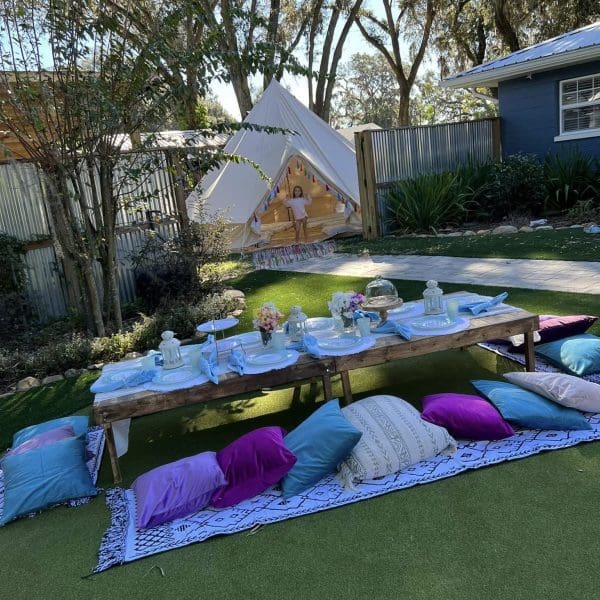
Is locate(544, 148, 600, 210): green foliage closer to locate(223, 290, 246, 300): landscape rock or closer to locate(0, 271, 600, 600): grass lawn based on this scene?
locate(223, 290, 246, 300): landscape rock

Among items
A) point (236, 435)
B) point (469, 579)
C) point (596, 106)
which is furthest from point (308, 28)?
point (469, 579)

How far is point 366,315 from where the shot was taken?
390 cm

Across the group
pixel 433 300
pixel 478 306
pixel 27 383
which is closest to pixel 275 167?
pixel 27 383

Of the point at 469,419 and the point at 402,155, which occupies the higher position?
the point at 402,155

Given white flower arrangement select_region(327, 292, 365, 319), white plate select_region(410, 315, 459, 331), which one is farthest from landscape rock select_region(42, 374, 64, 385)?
white plate select_region(410, 315, 459, 331)

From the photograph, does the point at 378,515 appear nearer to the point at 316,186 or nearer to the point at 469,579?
the point at 469,579

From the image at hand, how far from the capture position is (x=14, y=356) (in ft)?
17.7

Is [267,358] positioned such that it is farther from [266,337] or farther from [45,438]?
[45,438]

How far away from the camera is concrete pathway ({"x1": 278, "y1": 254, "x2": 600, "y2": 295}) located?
19.6 ft

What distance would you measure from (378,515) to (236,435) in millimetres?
1311

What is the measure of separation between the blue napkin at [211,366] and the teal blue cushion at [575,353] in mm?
2336

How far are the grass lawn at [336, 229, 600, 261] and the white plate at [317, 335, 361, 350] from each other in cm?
452

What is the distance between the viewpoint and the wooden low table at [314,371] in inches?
125

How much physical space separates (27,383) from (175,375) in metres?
2.32
